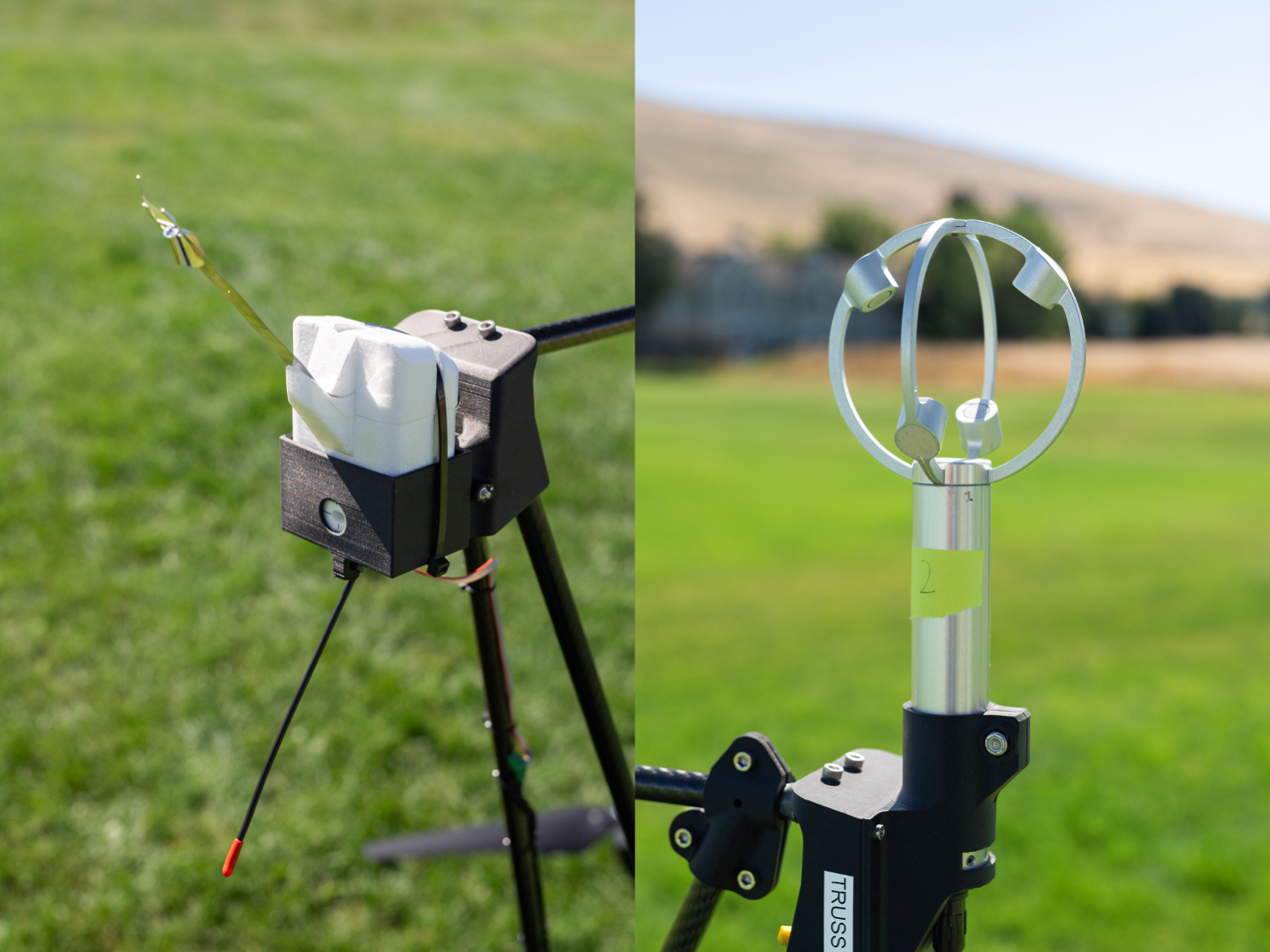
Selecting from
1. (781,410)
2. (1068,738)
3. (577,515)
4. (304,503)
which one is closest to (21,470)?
(577,515)

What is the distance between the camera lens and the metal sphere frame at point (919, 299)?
1.92 ft

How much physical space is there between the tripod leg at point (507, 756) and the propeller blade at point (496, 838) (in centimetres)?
88

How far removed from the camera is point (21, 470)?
3.58 m

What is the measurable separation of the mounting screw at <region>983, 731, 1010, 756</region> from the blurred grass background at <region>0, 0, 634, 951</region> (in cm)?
174

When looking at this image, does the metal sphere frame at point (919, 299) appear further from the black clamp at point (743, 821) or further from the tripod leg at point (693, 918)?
the tripod leg at point (693, 918)

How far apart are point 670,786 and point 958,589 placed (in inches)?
13.5

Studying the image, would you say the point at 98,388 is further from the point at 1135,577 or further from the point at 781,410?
the point at 781,410

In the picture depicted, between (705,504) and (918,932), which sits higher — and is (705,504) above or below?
below

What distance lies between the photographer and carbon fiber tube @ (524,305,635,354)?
3.13 feet

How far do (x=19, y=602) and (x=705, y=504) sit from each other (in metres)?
7.94

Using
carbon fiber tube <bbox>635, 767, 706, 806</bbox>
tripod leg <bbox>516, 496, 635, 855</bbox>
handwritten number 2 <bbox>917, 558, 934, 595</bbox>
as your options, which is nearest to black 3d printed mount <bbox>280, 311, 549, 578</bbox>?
tripod leg <bbox>516, 496, 635, 855</bbox>

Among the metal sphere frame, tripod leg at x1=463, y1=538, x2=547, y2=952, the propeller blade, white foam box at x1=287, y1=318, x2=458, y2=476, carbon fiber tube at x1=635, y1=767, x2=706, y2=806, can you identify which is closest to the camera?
the metal sphere frame

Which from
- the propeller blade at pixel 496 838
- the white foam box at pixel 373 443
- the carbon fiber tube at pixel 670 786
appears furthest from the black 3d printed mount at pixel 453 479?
the propeller blade at pixel 496 838

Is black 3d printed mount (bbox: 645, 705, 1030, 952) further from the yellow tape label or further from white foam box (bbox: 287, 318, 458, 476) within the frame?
white foam box (bbox: 287, 318, 458, 476)
